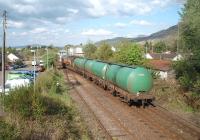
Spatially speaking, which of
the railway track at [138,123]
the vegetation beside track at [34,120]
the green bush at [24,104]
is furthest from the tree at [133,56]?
the green bush at [24,104]

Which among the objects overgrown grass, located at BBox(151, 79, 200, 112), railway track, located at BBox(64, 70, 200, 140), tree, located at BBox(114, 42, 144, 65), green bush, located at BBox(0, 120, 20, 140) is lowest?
railway track, located at BBox(64, 70, 200, 140)

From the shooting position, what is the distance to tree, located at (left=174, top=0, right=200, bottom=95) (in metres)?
31.4

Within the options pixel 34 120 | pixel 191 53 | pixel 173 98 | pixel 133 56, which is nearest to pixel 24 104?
pixel 34 120

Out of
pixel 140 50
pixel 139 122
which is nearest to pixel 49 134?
pixel 139 122

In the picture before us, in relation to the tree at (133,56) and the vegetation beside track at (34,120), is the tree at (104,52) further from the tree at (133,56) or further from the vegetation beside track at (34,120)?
A: the vegetation beside track at (34,120)

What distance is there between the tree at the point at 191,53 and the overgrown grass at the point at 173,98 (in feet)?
3.74

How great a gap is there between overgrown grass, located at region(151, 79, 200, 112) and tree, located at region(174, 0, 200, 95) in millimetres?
1141

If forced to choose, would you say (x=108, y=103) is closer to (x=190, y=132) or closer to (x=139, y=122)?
(x=139, y=122)

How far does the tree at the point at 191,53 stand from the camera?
1236 inches

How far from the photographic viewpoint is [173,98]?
28781mm

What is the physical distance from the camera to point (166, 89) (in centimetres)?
3297

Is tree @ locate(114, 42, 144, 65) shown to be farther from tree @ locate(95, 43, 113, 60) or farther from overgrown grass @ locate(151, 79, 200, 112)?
tree @ locate(95, 43, 113, 60)

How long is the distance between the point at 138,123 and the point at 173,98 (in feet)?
29.6

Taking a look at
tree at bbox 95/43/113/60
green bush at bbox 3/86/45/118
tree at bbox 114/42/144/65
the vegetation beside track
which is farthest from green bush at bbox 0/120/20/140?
tree at bbox 95/43/113/60
